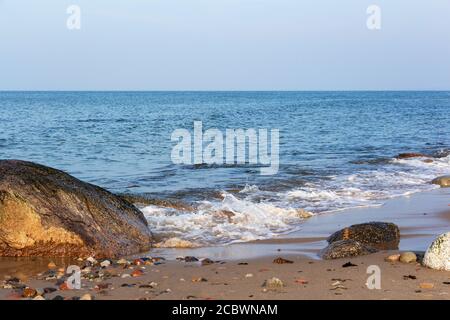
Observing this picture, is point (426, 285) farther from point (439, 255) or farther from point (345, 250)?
point (345, 250)

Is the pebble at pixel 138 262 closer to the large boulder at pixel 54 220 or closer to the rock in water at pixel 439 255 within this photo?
the large boulder at pixel 54 220

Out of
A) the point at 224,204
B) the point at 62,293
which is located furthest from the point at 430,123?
the point at 62,293

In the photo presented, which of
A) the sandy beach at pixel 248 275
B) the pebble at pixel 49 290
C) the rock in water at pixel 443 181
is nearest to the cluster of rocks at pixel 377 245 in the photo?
the sandy beach at pixel 248 275

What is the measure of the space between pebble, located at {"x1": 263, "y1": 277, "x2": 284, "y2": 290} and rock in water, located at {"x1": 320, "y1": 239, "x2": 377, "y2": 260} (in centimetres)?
167

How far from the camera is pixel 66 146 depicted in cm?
2506

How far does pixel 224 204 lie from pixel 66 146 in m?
14.8

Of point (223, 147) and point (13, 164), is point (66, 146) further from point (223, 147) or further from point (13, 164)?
point (13, 164)

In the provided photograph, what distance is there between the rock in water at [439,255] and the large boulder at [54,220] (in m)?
3.97

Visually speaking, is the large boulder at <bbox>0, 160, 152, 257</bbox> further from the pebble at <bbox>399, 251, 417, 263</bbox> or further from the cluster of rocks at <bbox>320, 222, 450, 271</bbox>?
the pebble at <bbox>399, 251, 417, 263</bbox>

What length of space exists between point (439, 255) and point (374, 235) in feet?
6.59

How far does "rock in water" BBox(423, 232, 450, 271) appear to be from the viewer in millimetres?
6609

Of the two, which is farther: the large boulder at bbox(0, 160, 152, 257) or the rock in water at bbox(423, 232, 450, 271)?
the large boulder at bbox(0, 160, 152, 257)

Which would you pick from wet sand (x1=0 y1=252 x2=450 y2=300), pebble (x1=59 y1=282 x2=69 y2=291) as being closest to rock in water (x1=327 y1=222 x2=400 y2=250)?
wet sand (x1=0 y1=252 x2=450 y2=300)

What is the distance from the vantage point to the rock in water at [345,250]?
7664 millimetres
